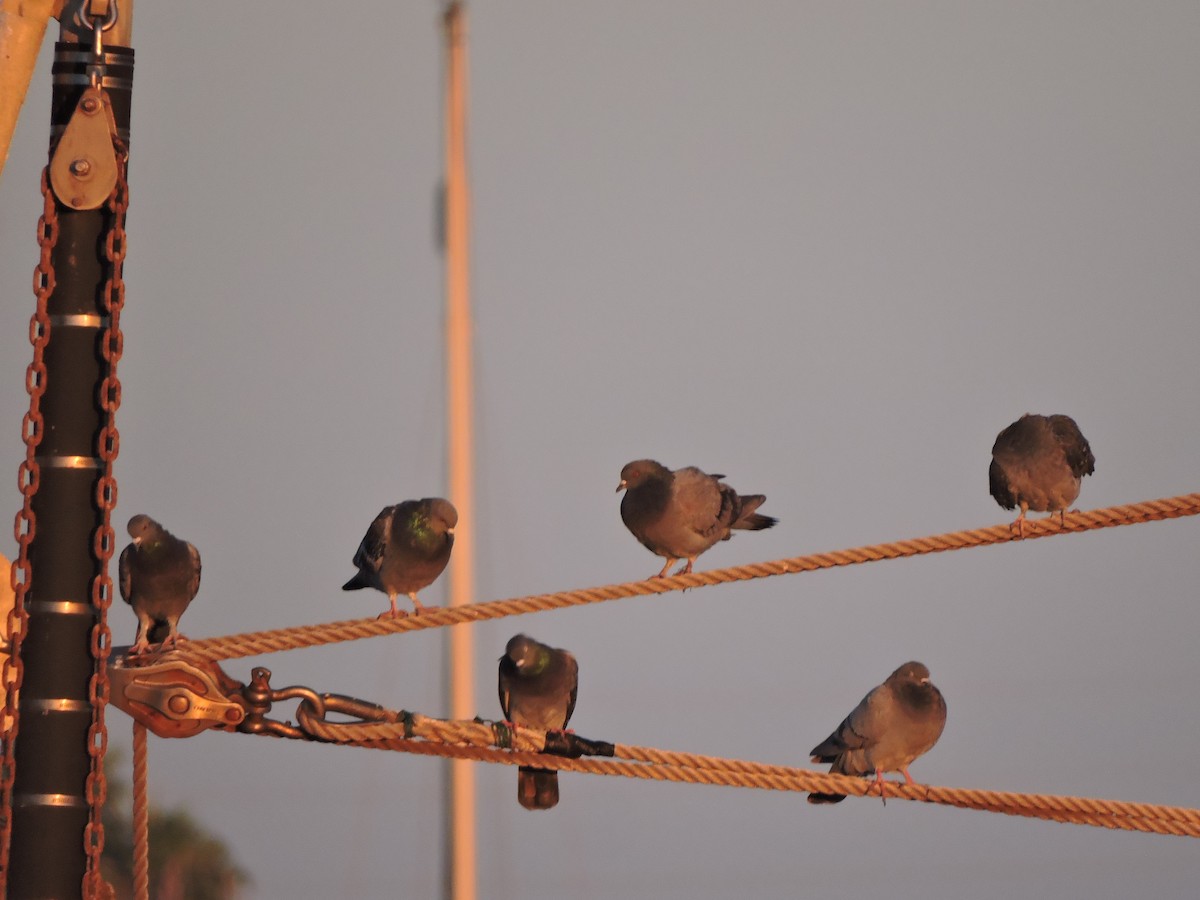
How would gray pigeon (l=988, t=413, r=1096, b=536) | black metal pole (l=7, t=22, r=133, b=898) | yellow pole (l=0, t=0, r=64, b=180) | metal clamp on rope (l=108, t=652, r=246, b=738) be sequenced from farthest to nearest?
gray pigeon (l=988, t=413, r=1096, b=536) < yellow pole (l=0, t=0, r=64, b=180) < metal clamp on rope (l=108, t=652, r=246, b=738) < black metal pole (l=7, t=22, r=133, b=898)

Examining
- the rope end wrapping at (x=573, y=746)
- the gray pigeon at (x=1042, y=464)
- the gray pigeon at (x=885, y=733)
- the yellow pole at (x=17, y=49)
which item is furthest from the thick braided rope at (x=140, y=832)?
the gray pigeon at (x=1042, y=464)

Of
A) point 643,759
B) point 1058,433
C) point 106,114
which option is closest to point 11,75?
point 106,114

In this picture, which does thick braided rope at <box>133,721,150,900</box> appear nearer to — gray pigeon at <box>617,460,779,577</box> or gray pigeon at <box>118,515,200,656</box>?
gray pigeon at <box>118,515,200,656</box>

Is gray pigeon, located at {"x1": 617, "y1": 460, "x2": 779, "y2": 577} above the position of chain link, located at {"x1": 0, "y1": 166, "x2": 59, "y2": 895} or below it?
above

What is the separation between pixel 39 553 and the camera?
455cm

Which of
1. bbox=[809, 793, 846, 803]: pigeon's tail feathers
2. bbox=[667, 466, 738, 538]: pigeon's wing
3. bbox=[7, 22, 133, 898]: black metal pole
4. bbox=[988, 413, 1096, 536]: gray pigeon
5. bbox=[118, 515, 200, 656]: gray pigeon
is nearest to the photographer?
bbox=[7, 22, 133, 898]: black metal pole

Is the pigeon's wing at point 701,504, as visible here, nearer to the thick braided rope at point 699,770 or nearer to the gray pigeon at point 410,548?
the gray pigeon at point 410,548

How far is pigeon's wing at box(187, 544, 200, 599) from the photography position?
30.0 ft

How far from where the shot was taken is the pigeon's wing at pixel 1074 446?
937cm

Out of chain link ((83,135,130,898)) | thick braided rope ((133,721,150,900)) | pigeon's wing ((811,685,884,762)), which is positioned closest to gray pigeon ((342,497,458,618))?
pigeon's wing ((811,685,884,762))

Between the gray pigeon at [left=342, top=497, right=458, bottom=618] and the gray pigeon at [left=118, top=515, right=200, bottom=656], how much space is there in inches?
34.9

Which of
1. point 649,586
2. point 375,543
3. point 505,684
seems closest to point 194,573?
point 375,543

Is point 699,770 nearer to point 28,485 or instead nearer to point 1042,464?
point 28,485

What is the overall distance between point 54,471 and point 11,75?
1.44 metres
